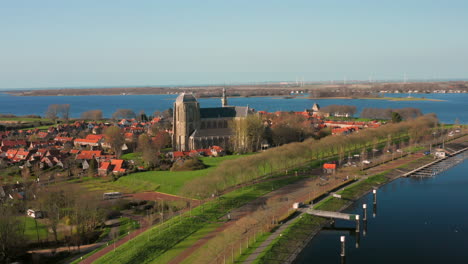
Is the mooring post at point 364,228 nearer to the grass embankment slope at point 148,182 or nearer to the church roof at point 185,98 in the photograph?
the grass embankment slope at point 148,182

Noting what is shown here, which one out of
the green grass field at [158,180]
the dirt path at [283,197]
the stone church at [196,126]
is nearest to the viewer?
the dirt path at [283,197]

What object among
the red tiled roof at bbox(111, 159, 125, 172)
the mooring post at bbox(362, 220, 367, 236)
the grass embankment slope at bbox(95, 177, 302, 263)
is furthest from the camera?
the red tiled roof at bbox(111, 159, 125, 172)

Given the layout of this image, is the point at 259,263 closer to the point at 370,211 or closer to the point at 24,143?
the point at 370,211

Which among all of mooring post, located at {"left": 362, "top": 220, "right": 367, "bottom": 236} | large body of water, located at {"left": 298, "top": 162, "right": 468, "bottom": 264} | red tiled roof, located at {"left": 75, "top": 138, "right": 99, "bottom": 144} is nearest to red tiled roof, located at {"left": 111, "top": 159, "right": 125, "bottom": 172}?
red tiled roof, located at {"left": 75, "top": 138, "right": 99, "bottom": 144}

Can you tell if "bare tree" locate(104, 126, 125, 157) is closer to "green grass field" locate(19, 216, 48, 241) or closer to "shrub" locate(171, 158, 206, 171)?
"shrub" locate(171, 158, 206, 171)

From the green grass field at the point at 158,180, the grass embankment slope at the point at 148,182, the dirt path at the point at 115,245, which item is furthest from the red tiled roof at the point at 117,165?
the dirt path at the point at 115,245

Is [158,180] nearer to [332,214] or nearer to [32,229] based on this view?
[32,229]
